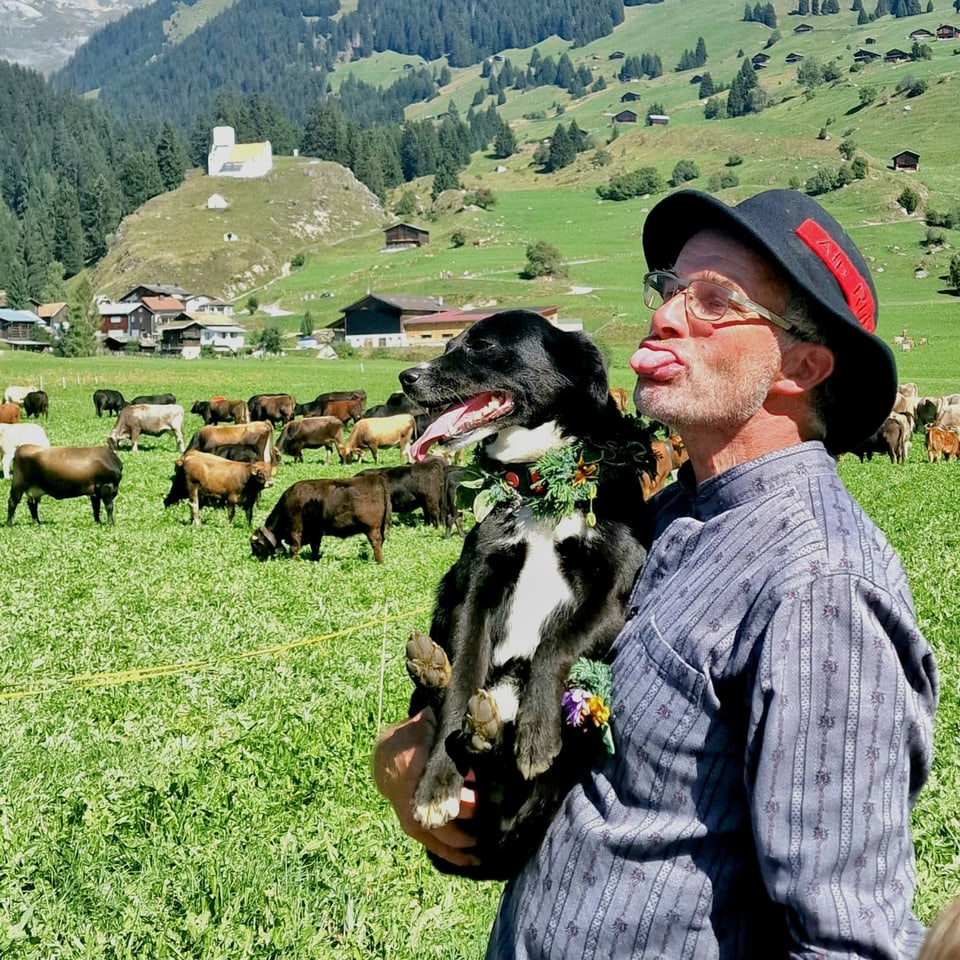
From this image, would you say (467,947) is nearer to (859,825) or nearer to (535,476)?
(535,476)

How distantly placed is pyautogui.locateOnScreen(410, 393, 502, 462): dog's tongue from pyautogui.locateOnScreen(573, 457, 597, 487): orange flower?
467 millimetres

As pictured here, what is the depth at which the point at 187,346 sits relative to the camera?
356ft

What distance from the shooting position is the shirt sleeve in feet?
6.33

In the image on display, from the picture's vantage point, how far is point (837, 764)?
6.37 ft

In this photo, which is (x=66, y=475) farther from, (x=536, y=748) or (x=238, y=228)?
(x=238, y=228)

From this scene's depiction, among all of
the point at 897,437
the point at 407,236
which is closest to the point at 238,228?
the point at 407,236

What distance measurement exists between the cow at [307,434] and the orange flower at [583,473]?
29.9 m

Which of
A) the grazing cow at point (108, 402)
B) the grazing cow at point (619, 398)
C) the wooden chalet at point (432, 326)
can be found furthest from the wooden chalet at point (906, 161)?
the grazing cow at point (619, 398)

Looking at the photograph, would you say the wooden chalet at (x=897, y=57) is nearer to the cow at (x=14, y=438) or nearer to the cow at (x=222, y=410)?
the cow at (x=222, y=410)

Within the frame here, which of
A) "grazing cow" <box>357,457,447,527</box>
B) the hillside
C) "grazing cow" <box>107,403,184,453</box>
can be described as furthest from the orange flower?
the hillside

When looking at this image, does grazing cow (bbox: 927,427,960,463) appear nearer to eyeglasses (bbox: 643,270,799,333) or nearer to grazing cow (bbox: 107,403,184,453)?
grazing cow (bbox: 107,403,184,453)

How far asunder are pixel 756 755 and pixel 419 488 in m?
19.4

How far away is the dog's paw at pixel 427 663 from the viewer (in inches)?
113

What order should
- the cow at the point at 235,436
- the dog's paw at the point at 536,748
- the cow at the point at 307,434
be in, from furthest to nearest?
the cow at the point at 307,434, the cow at the point at 235,436, the dog's paw at the point at 536,748
